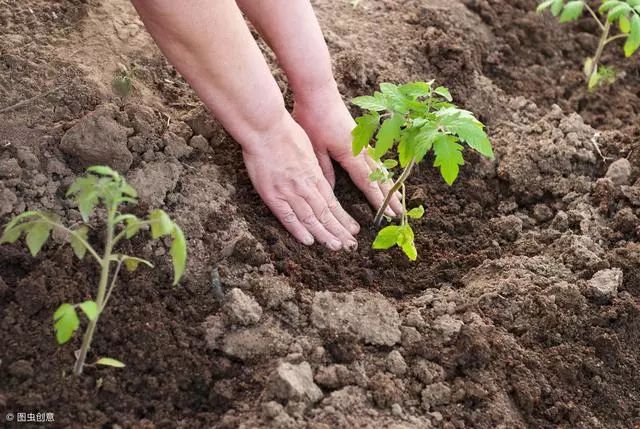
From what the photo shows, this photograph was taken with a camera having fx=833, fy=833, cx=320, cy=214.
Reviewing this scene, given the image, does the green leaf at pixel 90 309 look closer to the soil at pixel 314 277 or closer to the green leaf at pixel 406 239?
the soil at pixel 314 277

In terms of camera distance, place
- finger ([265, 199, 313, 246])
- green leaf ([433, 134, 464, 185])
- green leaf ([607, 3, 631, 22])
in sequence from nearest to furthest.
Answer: green leaf ([433, 134, 464, 185]) < finger ([265, 199, 313, 246]) < green leaf ([607, 3, 631, 22])

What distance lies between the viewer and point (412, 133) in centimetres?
255

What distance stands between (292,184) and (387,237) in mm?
388

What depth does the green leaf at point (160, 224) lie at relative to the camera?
2018mm

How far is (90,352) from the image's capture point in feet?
7.66

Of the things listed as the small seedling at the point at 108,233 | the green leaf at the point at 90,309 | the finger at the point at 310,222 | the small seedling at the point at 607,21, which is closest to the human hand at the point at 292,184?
the finger at the point at 310,222

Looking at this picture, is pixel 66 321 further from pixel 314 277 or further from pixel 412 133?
pixel 412 133

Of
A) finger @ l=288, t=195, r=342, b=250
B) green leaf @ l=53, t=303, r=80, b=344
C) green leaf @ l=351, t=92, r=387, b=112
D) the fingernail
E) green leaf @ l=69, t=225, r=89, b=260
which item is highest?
green leaf @ l=351, t=92, r=387, b=112

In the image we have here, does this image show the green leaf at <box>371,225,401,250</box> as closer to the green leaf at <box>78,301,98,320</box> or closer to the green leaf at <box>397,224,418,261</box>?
the green leaf at <box>397,224,418,261</box>

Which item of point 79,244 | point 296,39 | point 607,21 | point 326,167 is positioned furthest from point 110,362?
point 607,21

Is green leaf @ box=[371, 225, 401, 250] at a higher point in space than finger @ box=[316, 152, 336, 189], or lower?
higher

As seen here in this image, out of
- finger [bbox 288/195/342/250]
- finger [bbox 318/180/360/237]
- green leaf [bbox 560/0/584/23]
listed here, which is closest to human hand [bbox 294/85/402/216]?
finger [bbox 318/180/360/237]

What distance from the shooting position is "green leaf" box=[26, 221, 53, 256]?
2141 mm

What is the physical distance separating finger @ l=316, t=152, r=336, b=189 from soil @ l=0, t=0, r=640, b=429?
0.26 feet
